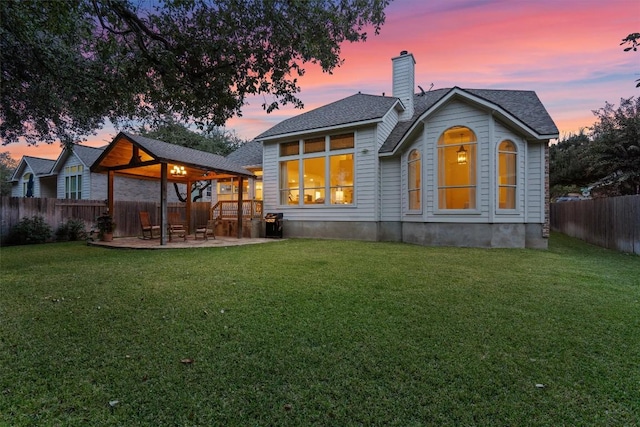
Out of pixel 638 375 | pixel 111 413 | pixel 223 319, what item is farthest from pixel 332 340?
pixel 638 375

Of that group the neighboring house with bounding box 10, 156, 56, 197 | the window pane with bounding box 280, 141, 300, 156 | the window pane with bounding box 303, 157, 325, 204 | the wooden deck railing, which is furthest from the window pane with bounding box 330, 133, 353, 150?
the neighboring house with bounding box 10, 156, 56, 197

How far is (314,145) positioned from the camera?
41.6ft

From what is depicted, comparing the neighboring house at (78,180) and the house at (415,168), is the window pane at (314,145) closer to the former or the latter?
the house at (415,168)

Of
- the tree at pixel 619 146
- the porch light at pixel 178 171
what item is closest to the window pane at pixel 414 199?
the porch light at pixel 178 171

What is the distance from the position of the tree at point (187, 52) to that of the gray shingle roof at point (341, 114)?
16.6ft

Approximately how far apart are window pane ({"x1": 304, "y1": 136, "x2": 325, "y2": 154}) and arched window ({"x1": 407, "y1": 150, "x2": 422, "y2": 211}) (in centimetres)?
364

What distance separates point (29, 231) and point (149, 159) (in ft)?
16.1

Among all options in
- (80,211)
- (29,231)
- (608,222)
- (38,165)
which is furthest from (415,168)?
(38,165)

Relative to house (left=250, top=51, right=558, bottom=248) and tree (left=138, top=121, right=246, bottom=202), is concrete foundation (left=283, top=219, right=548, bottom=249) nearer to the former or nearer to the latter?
house (left=250, top=51, right=558, bottom=248)

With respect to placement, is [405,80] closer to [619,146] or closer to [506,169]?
[506,169]

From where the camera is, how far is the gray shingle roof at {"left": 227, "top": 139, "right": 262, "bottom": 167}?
15.2 metres

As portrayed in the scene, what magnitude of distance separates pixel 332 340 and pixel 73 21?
575cm

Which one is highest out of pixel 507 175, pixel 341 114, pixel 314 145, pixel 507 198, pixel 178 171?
pixel 341 114

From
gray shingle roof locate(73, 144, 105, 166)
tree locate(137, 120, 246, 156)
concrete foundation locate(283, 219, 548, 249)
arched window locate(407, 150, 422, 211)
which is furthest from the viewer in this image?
tree locate(137, 120, 246, 156)
